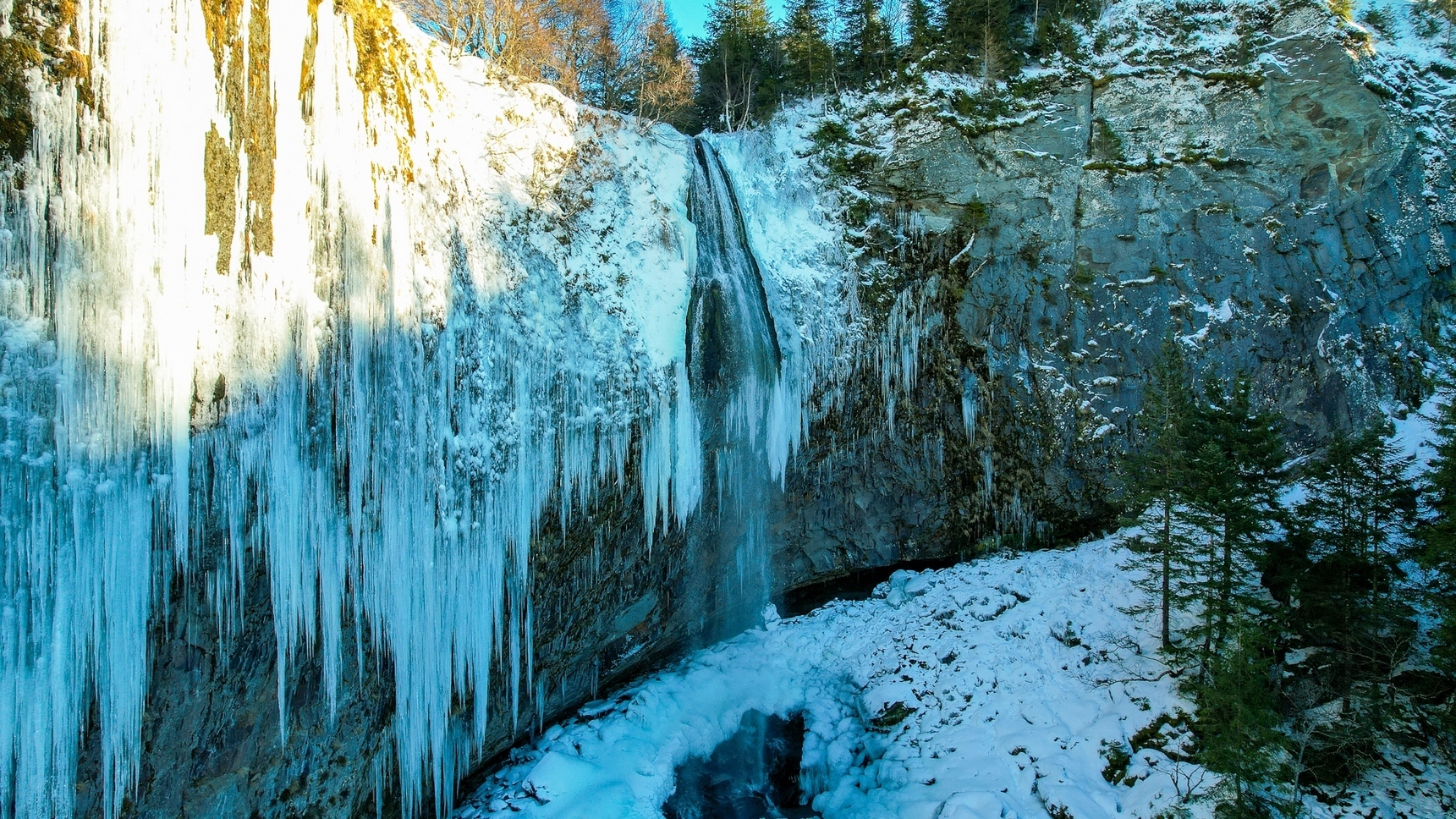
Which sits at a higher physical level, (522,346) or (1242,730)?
(522,346)

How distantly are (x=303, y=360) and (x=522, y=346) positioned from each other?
3512 millimetres

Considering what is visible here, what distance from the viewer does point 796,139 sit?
18172 mm

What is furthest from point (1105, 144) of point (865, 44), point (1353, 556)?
point (1353, 556)

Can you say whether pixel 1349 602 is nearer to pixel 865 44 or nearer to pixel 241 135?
pixel 241 135

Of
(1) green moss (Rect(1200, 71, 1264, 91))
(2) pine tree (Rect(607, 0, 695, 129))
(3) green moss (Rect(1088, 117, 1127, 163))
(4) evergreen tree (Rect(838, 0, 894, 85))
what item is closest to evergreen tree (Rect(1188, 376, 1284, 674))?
(3) green moss (Rect(1088, 117, 1127, 163))

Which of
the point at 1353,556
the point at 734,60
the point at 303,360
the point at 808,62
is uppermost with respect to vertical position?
the point at 734,60

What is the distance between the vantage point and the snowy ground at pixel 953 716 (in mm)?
10375

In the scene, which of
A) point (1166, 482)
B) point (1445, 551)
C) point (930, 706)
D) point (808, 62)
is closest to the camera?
point (1445, 551)

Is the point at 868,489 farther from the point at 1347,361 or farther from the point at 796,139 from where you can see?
the point at 1347,361

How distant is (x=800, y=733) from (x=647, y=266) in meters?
9.29

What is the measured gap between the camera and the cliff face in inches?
261

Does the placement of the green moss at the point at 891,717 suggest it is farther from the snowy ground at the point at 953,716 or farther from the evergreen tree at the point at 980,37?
the evergreen tree at the point at 980,37

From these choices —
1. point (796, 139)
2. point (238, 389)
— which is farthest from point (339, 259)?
point (796, 139)

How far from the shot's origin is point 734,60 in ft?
71.1
